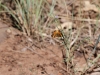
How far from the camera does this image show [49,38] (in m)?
1.90

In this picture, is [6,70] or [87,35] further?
[87,35]

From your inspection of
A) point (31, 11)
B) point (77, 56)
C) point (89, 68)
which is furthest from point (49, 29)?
point (89, 68)

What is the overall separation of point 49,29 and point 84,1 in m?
0.55

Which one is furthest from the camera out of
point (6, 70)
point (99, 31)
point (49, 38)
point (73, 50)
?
point (99, 31)

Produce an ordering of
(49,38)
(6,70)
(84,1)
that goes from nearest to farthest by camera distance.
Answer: (6,70)
(49,38)
(84,1)

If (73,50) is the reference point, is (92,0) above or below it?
above

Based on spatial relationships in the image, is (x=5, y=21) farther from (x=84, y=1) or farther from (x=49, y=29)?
(x=84, y=1)

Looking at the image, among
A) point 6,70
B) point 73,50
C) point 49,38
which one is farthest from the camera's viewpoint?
point 49,38

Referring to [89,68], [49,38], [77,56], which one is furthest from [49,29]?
[89,68]

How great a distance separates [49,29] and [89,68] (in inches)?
20.9

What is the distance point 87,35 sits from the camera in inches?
77.8

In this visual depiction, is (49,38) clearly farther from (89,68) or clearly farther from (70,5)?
(70,5)

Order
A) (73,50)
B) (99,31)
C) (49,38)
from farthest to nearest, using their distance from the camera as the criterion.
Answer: (99,31) < (49,38) < (73,50)

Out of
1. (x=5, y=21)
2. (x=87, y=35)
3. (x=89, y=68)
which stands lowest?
(x=89, y=68)
